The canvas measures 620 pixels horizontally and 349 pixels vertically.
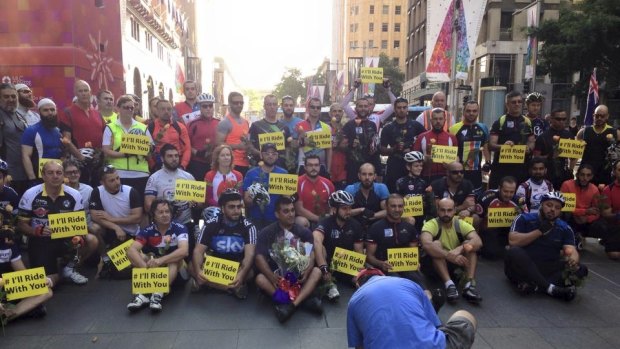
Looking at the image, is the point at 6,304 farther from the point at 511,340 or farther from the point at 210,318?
→ the point at 511,340

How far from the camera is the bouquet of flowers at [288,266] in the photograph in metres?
5.02

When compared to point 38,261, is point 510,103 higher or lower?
higher

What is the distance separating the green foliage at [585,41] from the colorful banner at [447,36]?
11.3 metres

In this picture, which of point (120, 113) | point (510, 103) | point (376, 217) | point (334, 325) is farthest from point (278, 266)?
point (510, 103)

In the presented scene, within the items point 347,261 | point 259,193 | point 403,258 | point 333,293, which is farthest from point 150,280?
point 403,258

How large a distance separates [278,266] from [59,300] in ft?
8.30

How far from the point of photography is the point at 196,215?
6.71 metres

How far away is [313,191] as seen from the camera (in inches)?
257

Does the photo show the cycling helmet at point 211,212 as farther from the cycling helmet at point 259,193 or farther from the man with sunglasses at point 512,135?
the man with sunglasses at point 512,135

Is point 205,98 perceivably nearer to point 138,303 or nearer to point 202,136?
point 202,136

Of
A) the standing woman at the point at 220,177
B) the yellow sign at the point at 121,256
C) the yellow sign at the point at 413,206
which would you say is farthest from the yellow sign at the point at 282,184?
the yellow sign at the point at 121,256

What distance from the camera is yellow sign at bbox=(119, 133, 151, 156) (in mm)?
6352

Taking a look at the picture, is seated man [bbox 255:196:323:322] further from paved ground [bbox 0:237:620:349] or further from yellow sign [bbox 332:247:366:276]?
yellow sign [bbox 332:247:366:276]

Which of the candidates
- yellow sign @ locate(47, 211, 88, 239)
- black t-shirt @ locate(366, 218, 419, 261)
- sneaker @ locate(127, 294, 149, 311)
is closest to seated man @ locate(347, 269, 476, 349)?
black t-shirt @ locate(366, 218, 419, 261)
